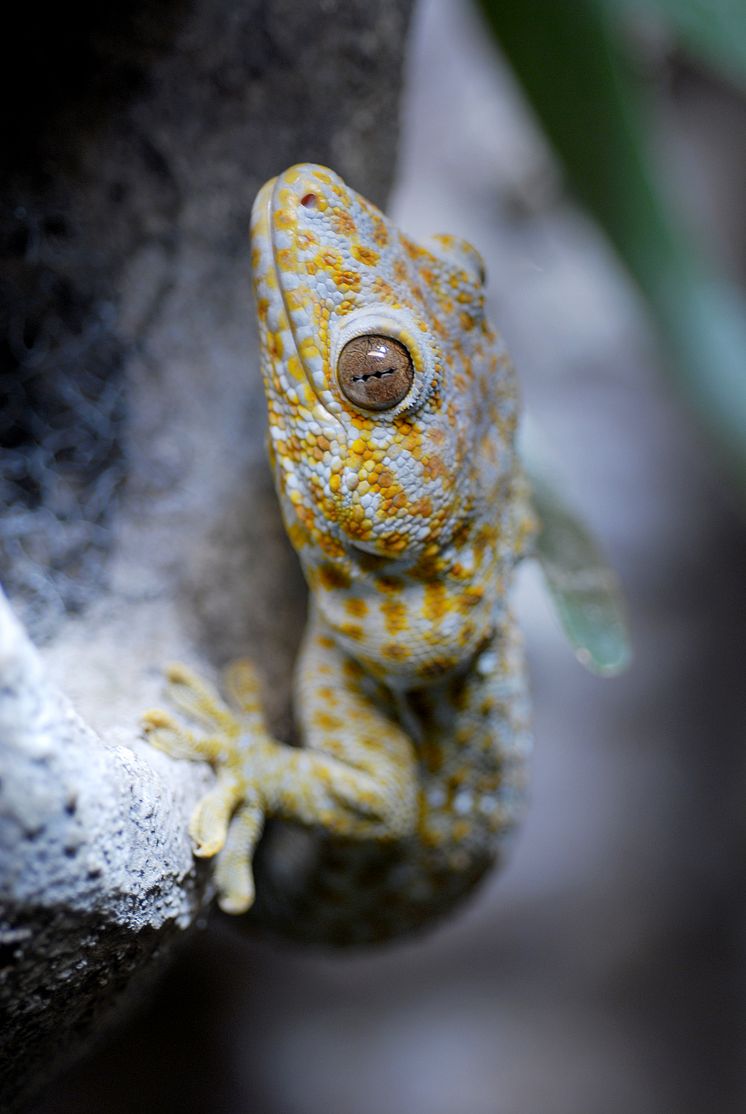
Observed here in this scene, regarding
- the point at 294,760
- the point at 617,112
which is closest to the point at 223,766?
the point at 294,760

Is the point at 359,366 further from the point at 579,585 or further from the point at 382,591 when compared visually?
the point at 579,585

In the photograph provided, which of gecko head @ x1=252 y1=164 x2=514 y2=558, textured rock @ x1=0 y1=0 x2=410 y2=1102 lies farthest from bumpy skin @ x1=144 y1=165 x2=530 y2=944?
textured rock @ x1=0 y1=0 x2=410 y2=1102

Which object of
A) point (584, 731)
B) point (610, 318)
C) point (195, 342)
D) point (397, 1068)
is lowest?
point (397, 1068)

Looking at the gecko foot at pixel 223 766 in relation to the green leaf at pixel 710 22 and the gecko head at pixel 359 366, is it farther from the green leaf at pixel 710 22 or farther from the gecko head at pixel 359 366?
the green leaf at pixel 710 22

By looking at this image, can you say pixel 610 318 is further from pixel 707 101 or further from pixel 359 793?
pixel 359 793

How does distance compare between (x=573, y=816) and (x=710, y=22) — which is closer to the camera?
(x=710, y=22)

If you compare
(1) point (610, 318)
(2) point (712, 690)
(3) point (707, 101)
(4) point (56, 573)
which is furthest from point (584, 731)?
(3) point (707, 101)
